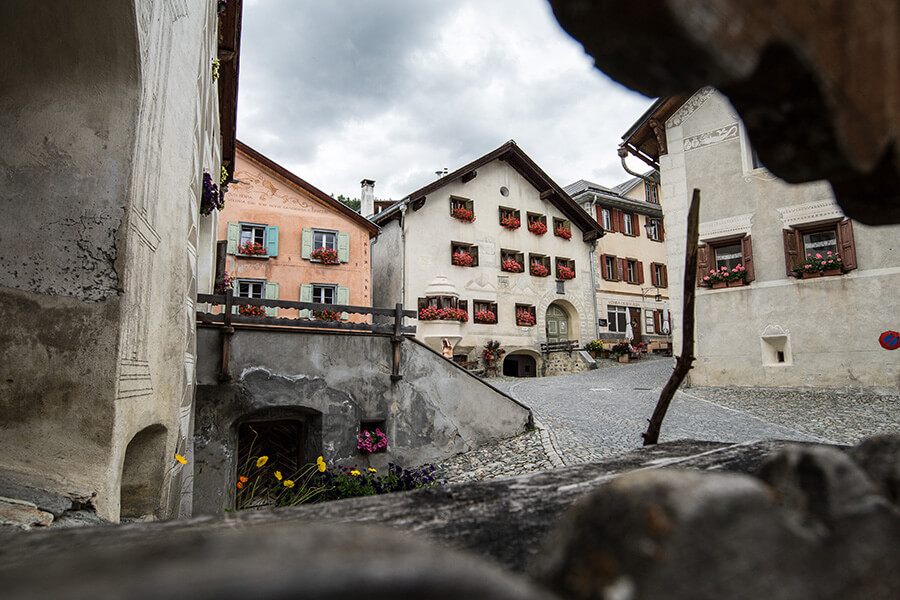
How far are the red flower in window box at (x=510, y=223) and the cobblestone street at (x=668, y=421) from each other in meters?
8.84

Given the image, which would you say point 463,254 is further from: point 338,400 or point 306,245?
point 338,400

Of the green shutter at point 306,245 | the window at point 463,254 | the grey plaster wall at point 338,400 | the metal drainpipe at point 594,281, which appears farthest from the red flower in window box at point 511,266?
the grey plaster wall at point 338,400

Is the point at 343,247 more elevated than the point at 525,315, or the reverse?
the point at 343,247

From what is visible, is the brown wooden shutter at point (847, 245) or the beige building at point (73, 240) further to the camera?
the brown wooden shutter at point (847, 245)

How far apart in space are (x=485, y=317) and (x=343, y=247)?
5671mm

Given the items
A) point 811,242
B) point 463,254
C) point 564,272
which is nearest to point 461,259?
point 463,254

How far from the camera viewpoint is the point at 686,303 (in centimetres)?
187

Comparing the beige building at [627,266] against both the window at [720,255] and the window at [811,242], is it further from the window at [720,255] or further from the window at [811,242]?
the window at [811,242]

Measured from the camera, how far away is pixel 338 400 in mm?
8109

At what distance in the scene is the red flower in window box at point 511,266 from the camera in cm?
Result: 2015

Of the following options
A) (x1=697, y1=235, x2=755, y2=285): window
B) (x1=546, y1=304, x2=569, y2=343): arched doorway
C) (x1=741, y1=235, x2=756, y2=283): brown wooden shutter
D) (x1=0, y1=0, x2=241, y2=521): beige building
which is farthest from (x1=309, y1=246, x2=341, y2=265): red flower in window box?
(x1=0, y1=0, x2=241, y2=521): beige building

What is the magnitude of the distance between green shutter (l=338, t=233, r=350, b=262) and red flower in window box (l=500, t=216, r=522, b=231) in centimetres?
645

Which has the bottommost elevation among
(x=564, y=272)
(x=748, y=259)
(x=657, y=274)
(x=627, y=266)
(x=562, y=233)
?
(x=748, y=259)

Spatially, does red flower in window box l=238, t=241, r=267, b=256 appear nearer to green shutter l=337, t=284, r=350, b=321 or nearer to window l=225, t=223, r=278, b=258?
window l=225, t=223, r=278, b=258
